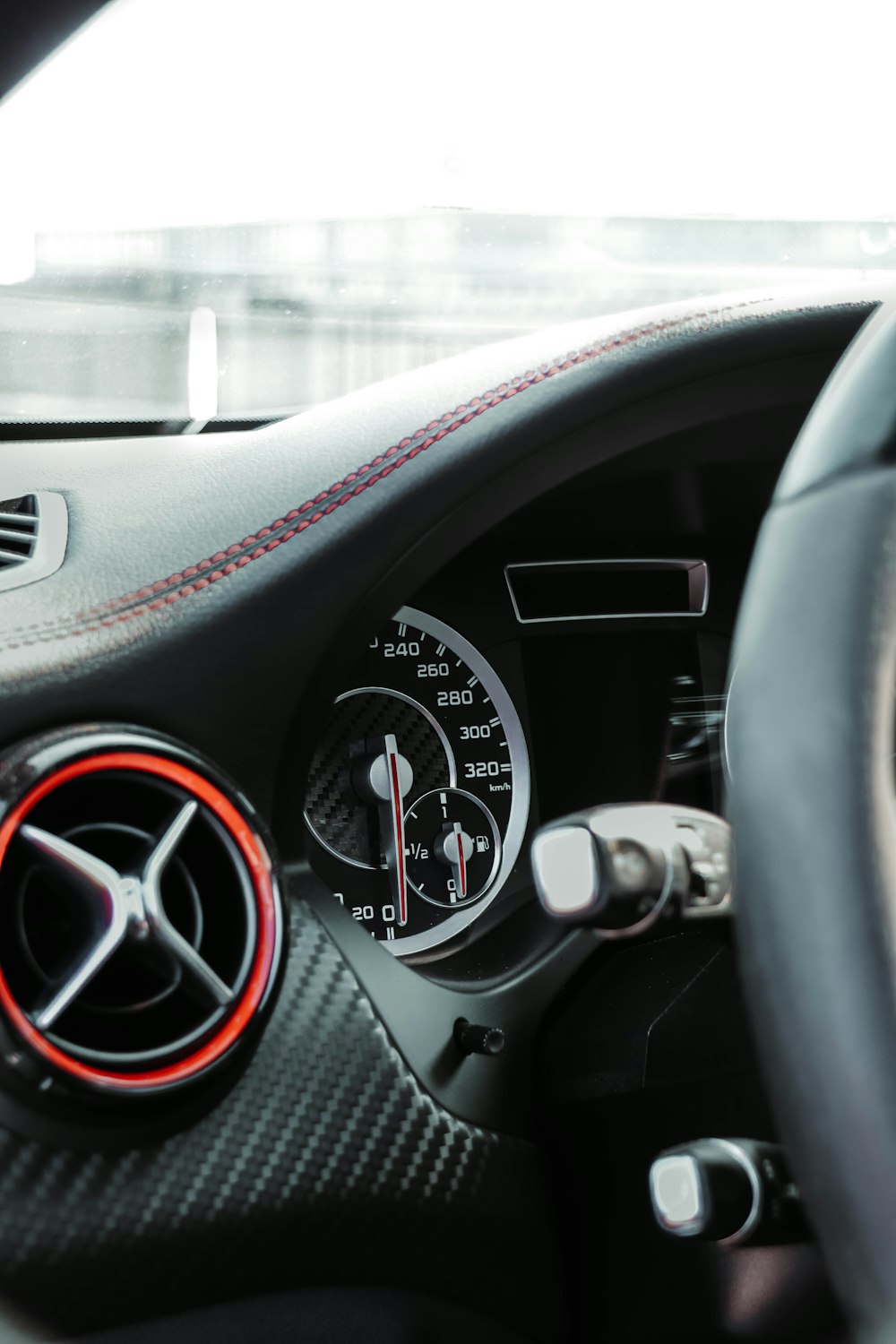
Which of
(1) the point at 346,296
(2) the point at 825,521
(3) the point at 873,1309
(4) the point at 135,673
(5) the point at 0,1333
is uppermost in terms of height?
(1) the point at 346,296

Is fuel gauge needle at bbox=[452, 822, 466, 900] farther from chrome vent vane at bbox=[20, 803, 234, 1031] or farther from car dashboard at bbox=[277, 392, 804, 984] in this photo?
chrome vent vane at bbox=[20, 803, 234, 1031]

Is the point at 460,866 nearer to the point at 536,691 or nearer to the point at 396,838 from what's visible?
the point at 396,838

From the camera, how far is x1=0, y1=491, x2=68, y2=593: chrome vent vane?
1029mm

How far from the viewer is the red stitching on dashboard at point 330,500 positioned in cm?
97

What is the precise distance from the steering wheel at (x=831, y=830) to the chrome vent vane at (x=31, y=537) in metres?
0.60

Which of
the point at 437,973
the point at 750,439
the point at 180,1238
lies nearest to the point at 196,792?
the point at 180,1238

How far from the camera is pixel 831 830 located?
1.88 feet

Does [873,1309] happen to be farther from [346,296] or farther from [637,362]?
[346,296]

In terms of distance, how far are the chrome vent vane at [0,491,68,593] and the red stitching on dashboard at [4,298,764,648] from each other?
0.09 meters

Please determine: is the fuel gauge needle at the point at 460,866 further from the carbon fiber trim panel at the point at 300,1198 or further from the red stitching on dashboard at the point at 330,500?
the red stitching on dashboard at the point at 330,500

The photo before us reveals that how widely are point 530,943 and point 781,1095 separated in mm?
708

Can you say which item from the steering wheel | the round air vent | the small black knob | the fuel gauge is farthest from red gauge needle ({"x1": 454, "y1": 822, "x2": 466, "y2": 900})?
the steering wheel

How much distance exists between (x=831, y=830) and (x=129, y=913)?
0.46m

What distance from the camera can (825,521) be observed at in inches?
25.3
